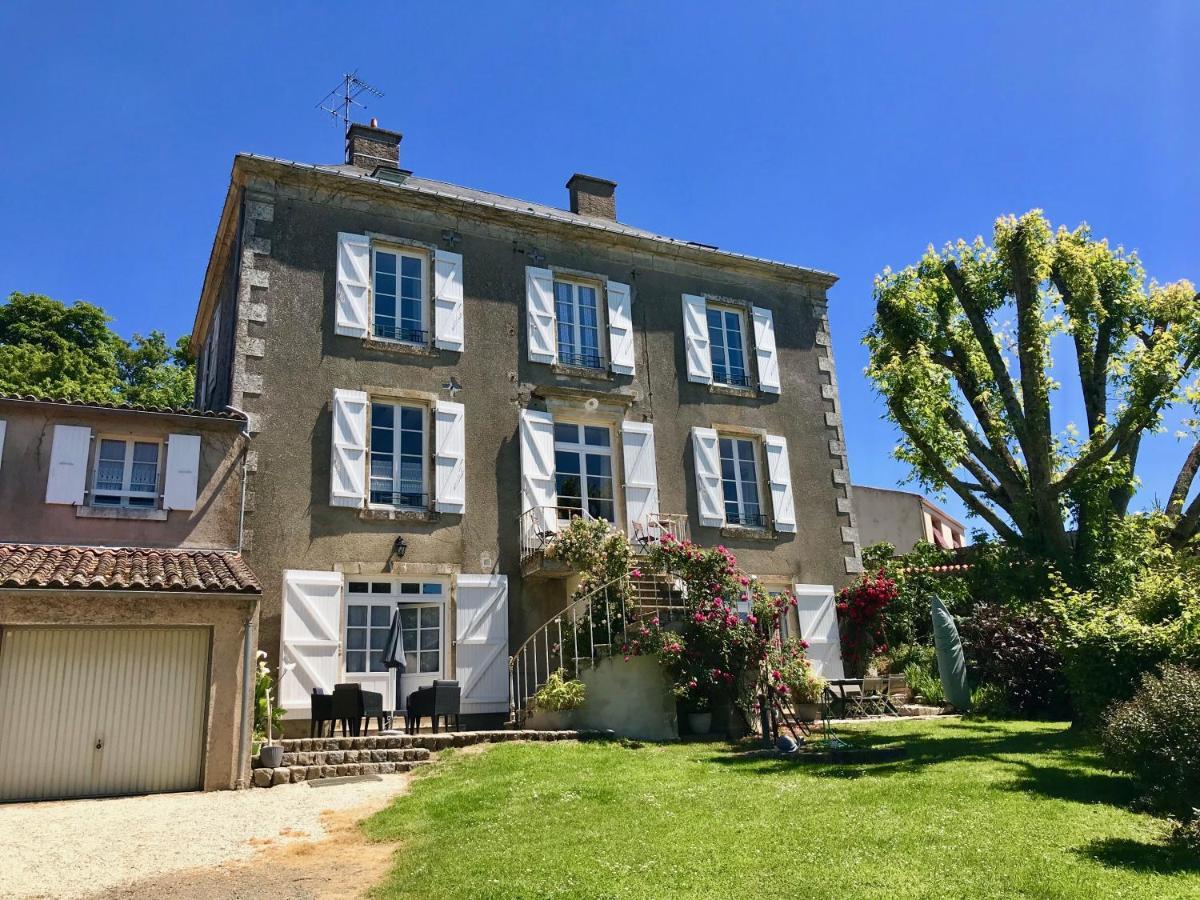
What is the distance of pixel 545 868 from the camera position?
Result: 572cm

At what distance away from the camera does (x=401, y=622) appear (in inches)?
505

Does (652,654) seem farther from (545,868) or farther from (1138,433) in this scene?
(1138,433)

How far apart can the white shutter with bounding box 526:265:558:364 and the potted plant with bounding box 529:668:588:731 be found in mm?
5325

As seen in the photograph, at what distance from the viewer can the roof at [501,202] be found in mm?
14383

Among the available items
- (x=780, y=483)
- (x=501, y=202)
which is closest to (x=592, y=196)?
(x=501, y=202)

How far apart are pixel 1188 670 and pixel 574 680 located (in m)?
7.08

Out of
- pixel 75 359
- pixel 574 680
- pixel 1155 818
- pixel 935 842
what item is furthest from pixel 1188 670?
pixel 75 359

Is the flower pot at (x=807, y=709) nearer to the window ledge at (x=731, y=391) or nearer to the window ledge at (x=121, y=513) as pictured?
the window ledge at (x=731, y=391)

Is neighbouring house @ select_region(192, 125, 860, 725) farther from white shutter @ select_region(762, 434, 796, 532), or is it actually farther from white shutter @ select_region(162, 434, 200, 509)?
white shutter @ select_region(162, 434, 200, 509)

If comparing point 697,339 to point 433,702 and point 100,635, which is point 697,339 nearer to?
point 433,702

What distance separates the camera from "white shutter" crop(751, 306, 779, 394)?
1703cm

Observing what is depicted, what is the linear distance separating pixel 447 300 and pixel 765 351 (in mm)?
6050

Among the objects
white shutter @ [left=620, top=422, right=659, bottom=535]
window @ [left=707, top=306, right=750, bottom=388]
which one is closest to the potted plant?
white shutter @ [left=620, top=422, right=659, bottom=535]

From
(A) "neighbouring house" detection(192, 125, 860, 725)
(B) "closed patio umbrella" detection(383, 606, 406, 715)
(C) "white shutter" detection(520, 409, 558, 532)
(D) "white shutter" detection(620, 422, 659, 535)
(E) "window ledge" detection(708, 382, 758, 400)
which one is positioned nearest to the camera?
(B) "closed patio umbrella" detection(383, 606, 406, 715)
